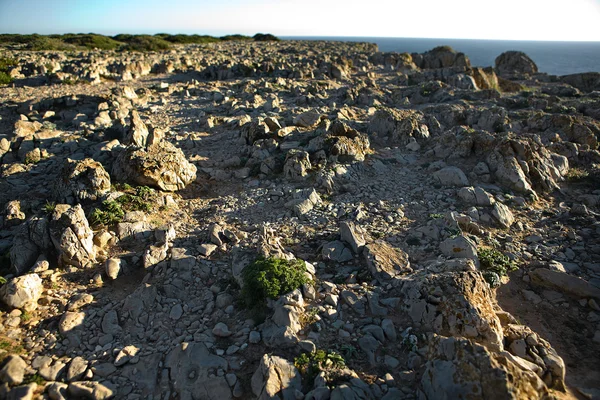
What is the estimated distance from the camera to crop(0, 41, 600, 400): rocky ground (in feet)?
17.3

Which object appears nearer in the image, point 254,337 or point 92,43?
point 254,337

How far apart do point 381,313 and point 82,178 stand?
846cm

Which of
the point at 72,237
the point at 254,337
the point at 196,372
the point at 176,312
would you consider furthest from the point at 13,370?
the point at 254,337

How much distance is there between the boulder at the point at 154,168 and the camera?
10320 mm

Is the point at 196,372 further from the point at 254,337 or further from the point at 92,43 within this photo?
the point at 92,43

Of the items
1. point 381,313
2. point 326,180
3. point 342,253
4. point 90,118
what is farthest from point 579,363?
point 90,118

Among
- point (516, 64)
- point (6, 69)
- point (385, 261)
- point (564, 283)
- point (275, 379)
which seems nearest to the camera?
point (275, 379)

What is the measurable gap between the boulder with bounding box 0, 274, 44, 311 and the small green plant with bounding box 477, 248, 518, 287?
862 cm

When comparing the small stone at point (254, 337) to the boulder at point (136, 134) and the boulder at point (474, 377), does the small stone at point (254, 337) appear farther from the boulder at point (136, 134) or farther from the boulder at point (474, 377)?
the boulder at point (136, 134)

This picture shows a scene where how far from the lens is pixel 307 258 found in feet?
26.0

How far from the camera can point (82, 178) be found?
9758 millimetres

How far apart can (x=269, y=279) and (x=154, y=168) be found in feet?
19.0

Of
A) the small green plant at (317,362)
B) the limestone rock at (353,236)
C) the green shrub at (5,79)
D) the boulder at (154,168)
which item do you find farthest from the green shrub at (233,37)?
the small green plant at (317,362)

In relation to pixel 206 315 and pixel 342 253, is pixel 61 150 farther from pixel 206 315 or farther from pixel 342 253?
pixel 342 253
